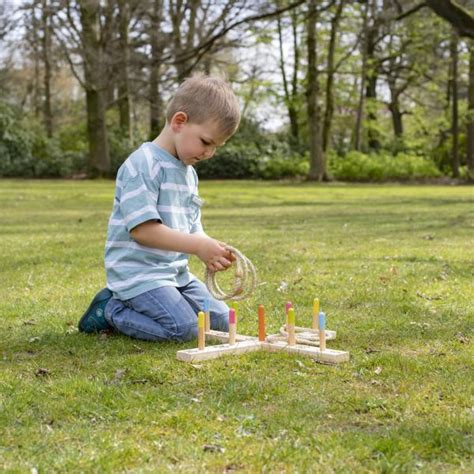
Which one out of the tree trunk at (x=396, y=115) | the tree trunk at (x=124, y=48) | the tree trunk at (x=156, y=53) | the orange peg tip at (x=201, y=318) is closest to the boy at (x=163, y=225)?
the orange peg tip at (x=201, y=318)

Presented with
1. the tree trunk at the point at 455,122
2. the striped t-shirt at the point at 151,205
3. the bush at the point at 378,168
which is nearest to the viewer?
the striped t-shirt at the point at 151,205

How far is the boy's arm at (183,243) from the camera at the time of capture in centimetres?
465

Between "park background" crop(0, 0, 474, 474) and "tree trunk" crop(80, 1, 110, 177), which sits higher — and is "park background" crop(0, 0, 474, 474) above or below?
below

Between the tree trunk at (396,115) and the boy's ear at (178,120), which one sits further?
the tree trunk at (396,115)

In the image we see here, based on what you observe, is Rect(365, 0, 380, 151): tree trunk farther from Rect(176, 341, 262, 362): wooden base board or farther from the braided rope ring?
Rect(176, 341, 262, 362): wooden base board

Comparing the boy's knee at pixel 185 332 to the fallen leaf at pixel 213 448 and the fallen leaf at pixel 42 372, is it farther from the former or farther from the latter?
the fallen leaf at pixel 213 448

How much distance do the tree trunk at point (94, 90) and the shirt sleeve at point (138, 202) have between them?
24.8 meters

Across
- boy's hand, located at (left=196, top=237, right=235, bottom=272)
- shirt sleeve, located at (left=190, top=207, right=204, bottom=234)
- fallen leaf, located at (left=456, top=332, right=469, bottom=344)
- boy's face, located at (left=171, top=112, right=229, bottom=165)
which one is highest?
boy's face, located at (left=171, top=112, right=229, bottom=165)

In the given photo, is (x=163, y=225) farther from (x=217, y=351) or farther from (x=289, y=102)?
(x=289, y=102)

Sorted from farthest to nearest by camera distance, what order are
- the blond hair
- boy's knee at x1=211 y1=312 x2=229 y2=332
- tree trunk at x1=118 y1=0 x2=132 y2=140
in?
1. tree trunk at x1=118 y1=0 x2=132 y2=140
2. boy's knee at x1=211 y1=312 x2=229 y2=332
3. the blond hair

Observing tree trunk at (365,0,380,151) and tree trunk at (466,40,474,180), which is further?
tree trunk at (365,0,380,151)

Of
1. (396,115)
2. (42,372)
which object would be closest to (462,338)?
(42,372)

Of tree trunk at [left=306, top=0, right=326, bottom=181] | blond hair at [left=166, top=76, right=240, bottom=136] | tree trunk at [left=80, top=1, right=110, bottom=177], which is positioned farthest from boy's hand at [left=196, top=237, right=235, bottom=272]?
tree trunk at [left=306, top=0, right=326, bottom=181]

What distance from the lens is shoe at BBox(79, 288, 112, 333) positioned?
5.09 m
